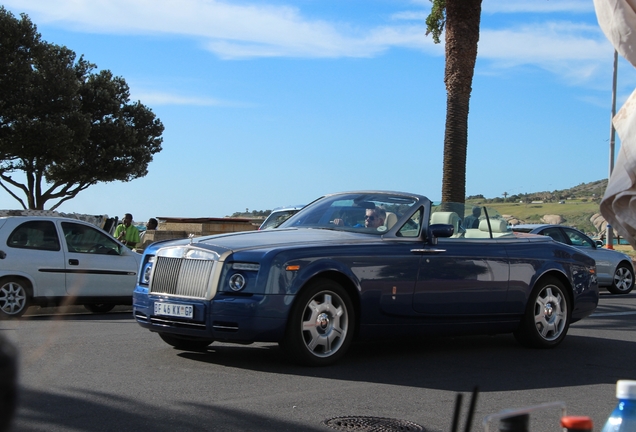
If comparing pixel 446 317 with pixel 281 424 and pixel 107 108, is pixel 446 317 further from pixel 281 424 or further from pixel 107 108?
pixel 107 108

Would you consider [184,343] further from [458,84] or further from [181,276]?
[458,84]

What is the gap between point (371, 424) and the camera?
557 cm

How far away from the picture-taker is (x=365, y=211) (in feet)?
28.8

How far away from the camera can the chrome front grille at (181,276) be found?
7.49 meters

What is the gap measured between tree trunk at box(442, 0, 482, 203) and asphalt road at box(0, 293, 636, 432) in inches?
328

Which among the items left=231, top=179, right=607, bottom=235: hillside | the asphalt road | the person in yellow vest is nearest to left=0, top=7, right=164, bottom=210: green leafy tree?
left=231, top=179, right=607, bottom=235: hillside

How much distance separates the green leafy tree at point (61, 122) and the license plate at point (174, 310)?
105 ft

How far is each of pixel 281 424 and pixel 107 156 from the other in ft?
134

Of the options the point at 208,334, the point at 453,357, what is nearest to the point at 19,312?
the point at 208,334

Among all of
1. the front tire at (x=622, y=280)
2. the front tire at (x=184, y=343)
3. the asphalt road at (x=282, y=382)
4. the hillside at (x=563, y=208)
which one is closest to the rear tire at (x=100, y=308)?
the asphalt road at (x=282, y=382)

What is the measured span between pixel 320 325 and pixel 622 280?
15155 millimetres

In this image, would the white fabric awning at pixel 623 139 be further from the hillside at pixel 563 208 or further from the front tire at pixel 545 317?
the hillside at pixel 563 208

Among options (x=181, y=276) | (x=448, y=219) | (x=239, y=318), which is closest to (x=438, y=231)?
(x=448, y=219)

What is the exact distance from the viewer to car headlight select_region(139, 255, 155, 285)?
8156 millimetres
